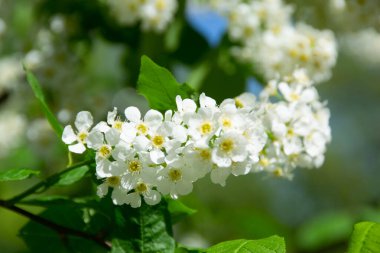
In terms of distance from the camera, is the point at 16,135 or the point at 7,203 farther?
the point at 16,135

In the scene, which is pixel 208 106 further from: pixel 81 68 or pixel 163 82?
pixel 81 68

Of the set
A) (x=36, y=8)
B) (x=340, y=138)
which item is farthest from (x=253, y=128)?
(x=340, y=138)

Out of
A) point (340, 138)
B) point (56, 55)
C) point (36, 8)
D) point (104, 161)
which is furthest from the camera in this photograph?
point (340, 138)

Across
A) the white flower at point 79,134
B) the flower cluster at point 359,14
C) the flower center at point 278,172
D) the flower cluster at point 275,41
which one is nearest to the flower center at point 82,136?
the white flower at point 79,134

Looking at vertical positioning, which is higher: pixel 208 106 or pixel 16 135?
pixel 16 135

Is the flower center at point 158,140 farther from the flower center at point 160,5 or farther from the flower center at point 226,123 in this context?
the flower center at point 160,5

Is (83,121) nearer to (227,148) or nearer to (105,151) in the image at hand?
(105,151)

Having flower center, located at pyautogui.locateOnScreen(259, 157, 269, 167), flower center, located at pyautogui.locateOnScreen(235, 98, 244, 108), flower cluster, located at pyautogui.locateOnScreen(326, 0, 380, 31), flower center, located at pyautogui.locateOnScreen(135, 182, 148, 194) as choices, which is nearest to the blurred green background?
flower cluster, located at pyautogui.locateOnScreen(326, 0, 380, 31)
